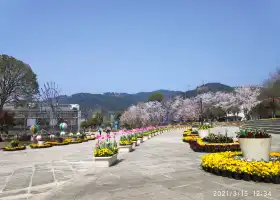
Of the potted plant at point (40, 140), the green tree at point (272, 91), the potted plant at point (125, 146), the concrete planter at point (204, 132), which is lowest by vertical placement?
the potted plant at point (40, 140)

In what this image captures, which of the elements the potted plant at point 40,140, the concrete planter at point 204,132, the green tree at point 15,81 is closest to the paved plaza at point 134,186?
the concrete planter at point 204,132

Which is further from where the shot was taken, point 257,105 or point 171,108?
point 171,108

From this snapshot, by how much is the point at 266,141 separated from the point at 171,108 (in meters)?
75.4

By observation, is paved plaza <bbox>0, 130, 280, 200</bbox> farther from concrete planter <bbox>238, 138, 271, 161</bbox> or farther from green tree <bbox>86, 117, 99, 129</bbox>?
green tree <bbox>86, 117, 99, 129</bbox>

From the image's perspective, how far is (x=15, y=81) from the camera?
54.8 meters

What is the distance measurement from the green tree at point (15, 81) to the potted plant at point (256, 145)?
171 feet

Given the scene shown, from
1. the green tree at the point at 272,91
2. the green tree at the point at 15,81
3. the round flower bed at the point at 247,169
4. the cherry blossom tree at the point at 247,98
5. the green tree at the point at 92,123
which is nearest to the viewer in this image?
the round flower bed at the point at 247,169

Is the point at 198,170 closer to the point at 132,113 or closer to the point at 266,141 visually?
the point at 266,141

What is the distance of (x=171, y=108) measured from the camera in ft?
272

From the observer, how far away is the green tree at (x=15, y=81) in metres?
52.3

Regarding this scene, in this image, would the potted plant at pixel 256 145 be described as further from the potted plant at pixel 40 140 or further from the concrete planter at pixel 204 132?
the potted plant at pixel 40 140

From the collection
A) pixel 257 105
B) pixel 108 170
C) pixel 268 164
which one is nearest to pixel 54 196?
pixel 108 170

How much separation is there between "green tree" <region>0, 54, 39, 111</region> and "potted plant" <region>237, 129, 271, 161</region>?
5202cm

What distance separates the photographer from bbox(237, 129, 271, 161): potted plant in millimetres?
7740
